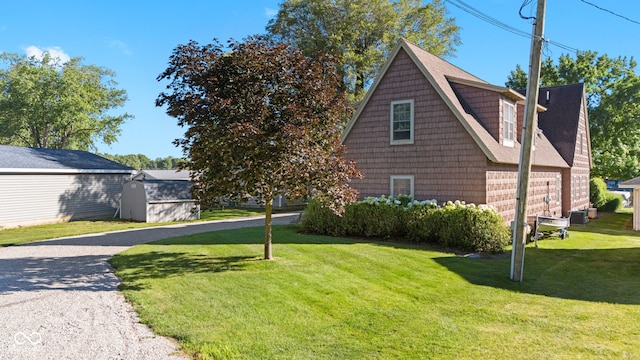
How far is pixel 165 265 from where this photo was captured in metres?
9.24

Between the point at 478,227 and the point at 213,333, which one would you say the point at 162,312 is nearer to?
the point at 213,333

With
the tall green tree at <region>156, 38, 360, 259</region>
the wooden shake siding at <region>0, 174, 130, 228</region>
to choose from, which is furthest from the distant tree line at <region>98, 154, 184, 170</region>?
the tall green tree at <region>156, 38, 360, 259</region>

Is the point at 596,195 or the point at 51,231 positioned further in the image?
the point at 596,195

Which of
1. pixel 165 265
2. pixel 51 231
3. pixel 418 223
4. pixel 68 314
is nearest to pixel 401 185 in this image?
pixel 418 223

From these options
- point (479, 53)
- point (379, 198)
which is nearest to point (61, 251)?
point (379, 198)

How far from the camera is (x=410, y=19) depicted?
92.9 ft

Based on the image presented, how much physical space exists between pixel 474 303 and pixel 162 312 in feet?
16.5

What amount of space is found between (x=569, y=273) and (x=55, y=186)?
75.1 ft

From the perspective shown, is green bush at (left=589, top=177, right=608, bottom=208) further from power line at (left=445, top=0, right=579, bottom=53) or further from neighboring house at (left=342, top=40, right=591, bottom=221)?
power line at (left=445, top=0, right=579, bottom=53)

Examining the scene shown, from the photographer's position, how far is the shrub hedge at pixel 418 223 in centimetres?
1165

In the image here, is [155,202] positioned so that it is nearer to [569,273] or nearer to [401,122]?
[401,122]

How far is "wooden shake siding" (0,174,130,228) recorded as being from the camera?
18984mm

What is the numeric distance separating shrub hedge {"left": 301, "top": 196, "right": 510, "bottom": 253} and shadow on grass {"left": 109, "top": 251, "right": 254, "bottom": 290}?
5.07 meters

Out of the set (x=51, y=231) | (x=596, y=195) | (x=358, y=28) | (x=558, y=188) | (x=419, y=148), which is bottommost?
(x=51, y=231)
